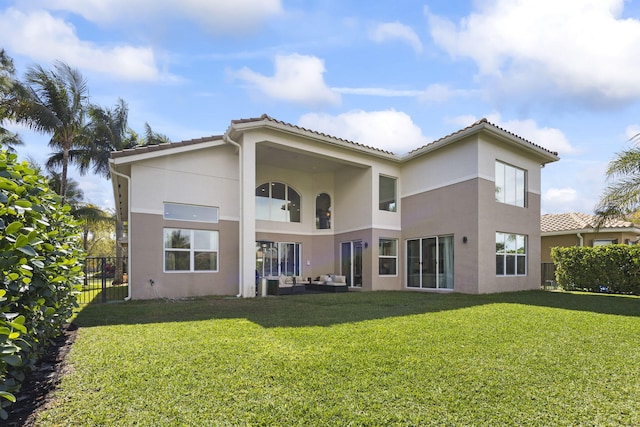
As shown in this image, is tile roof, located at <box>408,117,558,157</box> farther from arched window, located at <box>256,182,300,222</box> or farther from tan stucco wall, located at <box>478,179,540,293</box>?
arched window, located at <box>256,182,300,222</box>

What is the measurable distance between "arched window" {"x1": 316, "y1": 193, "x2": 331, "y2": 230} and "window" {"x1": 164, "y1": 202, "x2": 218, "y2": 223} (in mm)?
6196

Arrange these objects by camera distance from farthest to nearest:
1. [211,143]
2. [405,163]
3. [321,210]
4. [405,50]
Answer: [321,210] < [405,163] < [211,143] < [405,50]

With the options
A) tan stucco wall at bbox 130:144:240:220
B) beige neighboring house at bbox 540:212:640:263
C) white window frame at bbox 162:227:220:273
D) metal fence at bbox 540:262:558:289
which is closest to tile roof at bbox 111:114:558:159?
tan stucco wall at bbox 130:144:240:220

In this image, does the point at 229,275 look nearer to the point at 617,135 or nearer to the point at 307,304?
the point at 307,304

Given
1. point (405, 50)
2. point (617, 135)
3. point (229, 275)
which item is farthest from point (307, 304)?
point (617, 135)

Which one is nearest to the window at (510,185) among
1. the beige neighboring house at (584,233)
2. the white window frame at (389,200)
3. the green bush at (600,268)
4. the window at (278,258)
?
the green bush at (600,268)

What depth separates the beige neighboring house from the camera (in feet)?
68.1

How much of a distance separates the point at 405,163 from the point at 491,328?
1062 cm

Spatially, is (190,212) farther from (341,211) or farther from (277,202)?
(341,211)

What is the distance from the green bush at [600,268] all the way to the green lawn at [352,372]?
8.80 metres

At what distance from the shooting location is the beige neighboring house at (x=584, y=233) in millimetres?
20766

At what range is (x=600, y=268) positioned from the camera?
15211mm

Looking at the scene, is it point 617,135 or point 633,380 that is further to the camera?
point 617,135

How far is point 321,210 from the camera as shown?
60.4ft
